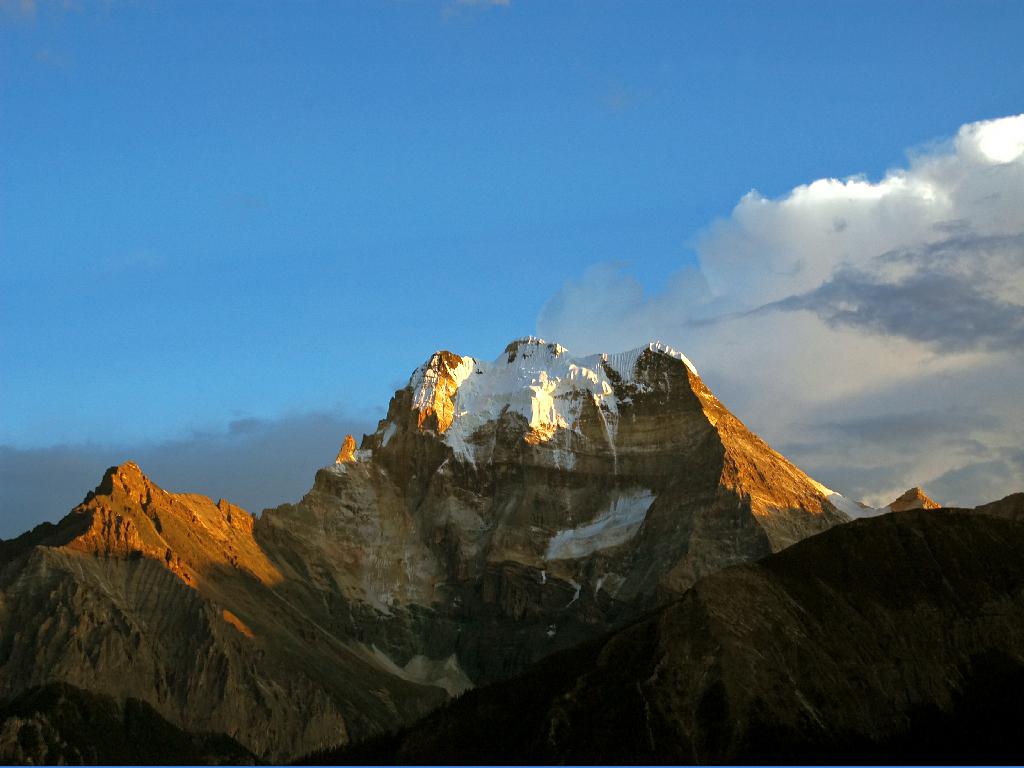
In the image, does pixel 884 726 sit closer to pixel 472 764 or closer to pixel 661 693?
pixel 661 693

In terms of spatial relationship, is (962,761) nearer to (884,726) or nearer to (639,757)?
(884,726)

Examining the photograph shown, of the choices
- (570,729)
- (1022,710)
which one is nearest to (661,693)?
(570,729)

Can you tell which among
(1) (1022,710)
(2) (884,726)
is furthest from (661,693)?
(1) (1022,710)

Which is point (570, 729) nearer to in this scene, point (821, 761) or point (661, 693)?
point (661, 693)

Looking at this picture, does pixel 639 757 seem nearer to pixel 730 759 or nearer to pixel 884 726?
pixel 730 759

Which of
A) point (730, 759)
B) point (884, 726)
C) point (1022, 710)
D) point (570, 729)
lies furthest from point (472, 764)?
point (1022, 710)

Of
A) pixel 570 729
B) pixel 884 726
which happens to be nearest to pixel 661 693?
pixel 570 729
